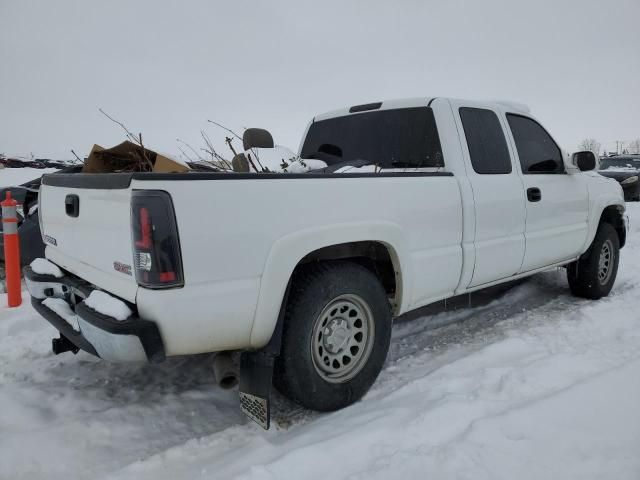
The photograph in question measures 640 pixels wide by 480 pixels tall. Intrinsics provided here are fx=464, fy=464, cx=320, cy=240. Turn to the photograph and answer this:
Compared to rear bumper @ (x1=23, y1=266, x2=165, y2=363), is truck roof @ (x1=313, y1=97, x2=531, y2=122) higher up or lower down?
higher up

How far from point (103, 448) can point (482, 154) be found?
317 cm

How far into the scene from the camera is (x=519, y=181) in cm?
379

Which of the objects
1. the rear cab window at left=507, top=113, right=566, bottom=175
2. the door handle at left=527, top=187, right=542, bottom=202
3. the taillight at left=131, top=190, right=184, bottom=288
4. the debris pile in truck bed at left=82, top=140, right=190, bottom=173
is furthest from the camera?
the rear cab window at left=507, top=113, right=566, bottom=175

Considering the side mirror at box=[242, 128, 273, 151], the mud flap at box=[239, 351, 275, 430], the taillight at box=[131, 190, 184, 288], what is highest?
the side mirror at box=[242, 128, 273, 151]

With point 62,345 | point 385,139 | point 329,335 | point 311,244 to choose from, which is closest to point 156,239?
point 311,244

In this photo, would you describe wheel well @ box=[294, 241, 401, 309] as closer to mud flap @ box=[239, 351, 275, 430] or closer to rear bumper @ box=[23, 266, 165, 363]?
mud flap @ box=[239, 351, 275, 430]

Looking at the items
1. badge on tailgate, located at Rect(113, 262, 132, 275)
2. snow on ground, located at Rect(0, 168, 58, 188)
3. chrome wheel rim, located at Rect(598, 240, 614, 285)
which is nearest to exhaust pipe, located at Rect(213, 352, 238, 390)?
badge on tailgate, located at Rect(113, 262, 132, 275)

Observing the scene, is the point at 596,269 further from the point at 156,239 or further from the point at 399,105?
the point at 156,239

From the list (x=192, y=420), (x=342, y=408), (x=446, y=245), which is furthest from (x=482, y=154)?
(x=192, y=420)

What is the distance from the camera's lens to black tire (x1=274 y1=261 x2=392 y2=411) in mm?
2479

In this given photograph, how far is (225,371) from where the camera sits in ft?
8.21

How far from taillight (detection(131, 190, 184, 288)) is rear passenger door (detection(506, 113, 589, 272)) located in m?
2.98

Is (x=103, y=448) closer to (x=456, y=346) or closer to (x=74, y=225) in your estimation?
(x=74, y=225)

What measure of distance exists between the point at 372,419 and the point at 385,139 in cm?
212
